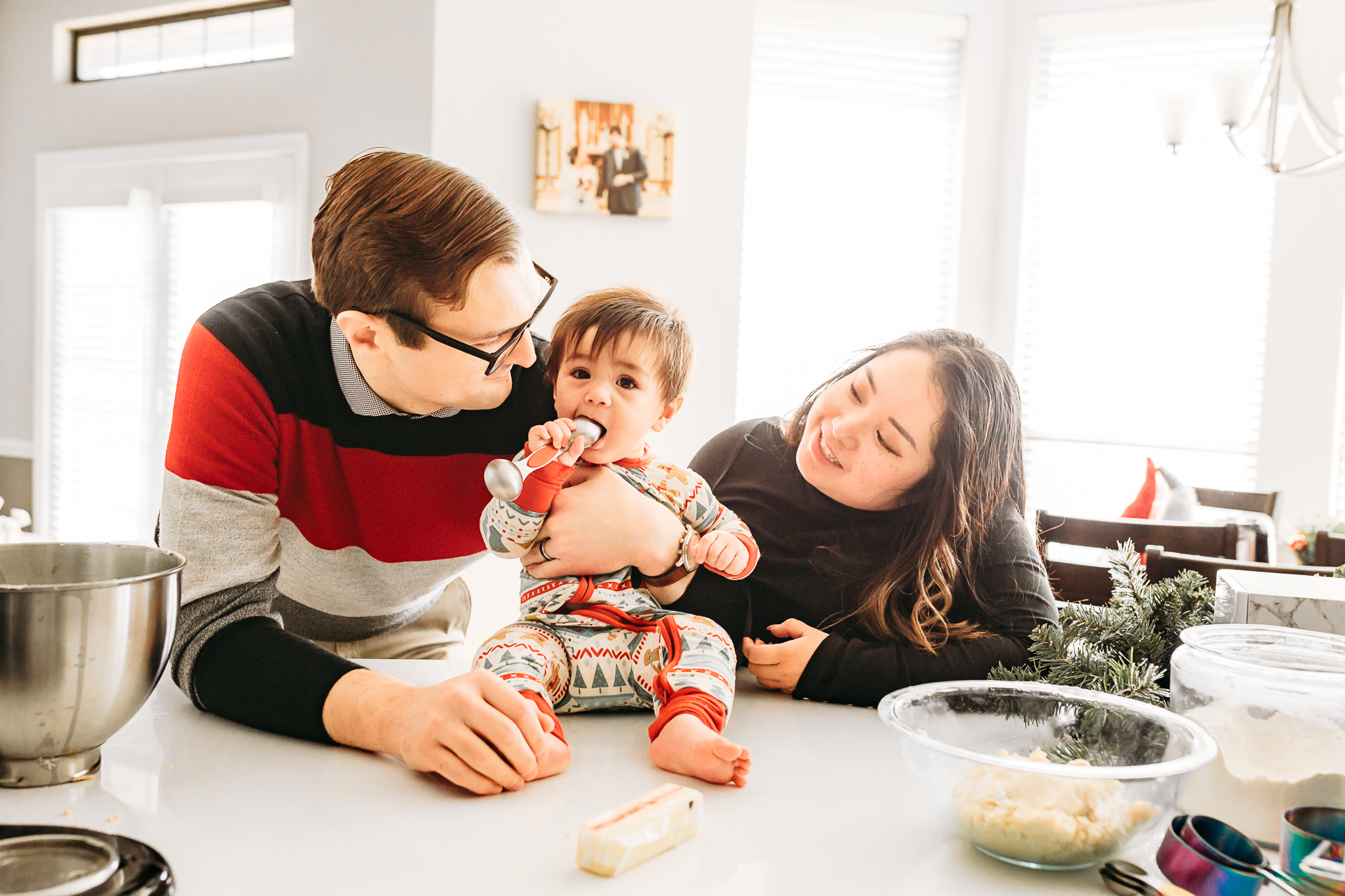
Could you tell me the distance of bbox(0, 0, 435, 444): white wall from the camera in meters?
3.33

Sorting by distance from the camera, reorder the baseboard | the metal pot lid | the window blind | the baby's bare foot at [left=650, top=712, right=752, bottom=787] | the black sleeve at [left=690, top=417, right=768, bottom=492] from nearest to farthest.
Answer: the metal pot lid < the baby's bare foot at [left=650, top=712, right=752, bottom=787] < the black sleeve at [left=690, top=417, right=768, bottom=492] < the window blind < the baseboard

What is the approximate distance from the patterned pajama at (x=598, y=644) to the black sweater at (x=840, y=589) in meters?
0.09

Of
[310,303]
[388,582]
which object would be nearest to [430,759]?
[388,582]

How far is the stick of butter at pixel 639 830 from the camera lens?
0.62 meters

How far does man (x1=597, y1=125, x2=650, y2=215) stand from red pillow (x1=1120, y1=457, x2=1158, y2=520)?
6.78 feet

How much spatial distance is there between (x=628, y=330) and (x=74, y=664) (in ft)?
2.16

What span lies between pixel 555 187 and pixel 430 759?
8.74 ft

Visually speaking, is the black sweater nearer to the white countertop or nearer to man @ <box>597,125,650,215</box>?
the white countertop

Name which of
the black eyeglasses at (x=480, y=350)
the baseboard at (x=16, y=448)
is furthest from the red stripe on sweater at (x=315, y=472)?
the baseboard at (x=16, y=448)

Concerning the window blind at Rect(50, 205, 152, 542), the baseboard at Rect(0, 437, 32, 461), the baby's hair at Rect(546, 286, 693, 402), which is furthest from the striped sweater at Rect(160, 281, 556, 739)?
the baseboard at Rect(0, 437, 32, 461)

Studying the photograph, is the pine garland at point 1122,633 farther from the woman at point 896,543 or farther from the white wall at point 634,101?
the white wall at point 634,101

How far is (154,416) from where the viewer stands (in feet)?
13.8

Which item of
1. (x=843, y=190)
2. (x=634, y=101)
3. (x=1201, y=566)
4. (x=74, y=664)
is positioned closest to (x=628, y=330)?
(x=74, y=664)

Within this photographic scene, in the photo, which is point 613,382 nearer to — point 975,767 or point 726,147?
point 975,767
